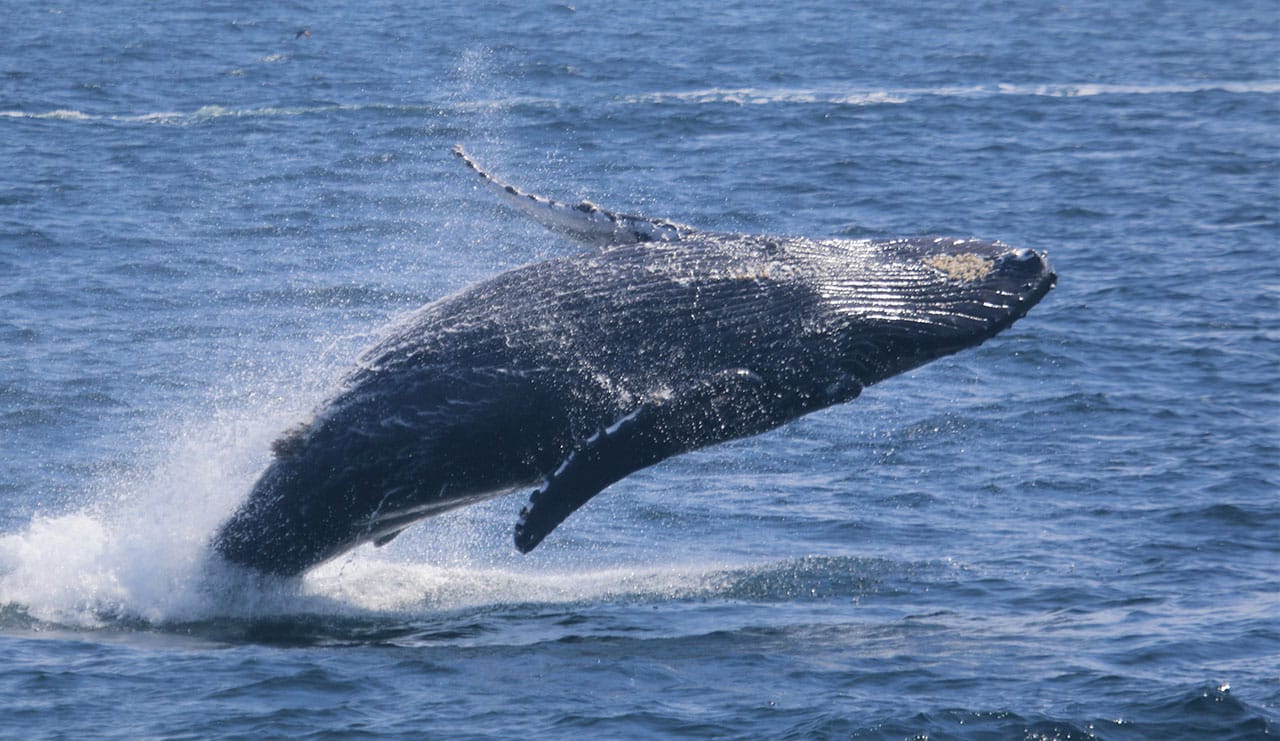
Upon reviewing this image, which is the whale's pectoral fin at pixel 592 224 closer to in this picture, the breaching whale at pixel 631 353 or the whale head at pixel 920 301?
the breaching whale at pixel 631 353

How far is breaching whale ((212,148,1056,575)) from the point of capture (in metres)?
14.3

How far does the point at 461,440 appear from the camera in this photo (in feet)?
47.6

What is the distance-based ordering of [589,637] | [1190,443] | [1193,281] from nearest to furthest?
[589,637]
[1190,443]
[1193,281]

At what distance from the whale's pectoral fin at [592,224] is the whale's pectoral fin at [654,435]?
149 cm

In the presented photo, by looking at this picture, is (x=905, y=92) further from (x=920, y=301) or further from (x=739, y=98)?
(x=920, y=301)

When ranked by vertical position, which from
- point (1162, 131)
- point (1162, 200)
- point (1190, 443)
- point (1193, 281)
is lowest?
point (1190, 443)

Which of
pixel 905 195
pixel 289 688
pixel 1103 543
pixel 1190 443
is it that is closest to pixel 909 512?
pixel 1103 543

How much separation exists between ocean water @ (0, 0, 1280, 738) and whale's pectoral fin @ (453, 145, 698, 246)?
206cm

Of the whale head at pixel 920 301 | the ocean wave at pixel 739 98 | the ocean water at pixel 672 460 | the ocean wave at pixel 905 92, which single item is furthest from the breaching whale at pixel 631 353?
the ocean wave at pixel 905 92

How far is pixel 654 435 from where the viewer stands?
1417 cm

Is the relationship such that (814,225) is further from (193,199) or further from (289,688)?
(289,688)

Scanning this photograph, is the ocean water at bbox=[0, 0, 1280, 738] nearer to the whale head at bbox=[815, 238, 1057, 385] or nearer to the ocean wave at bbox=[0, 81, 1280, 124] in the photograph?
the ocean wave at bbox=[0, 81, 1280, 124]

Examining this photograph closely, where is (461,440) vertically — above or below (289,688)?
above

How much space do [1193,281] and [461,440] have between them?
1988 centimetres
